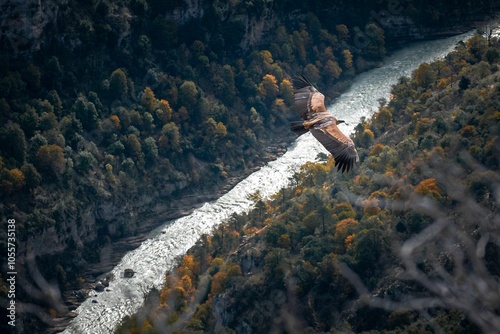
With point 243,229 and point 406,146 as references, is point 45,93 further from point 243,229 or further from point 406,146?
point 406,146

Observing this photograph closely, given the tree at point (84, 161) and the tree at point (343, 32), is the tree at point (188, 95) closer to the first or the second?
the tree at point (84, 161)

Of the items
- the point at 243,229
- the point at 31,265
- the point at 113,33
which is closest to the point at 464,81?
the point at 243,229

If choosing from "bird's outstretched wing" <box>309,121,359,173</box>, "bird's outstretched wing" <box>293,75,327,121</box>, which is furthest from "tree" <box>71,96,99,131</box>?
"bird's outstretched wing" <box>309,121,359,173</box>

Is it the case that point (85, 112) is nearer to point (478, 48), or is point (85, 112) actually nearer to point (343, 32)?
point (478, 48)

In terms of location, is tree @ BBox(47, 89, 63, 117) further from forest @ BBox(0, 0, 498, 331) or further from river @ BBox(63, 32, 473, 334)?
river @ BBox(63, 32, 473, 334)

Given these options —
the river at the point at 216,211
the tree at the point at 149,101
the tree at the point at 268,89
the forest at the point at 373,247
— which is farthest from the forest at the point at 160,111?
the river at the point at 216,211

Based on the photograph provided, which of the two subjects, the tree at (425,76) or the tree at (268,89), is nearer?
the tree at (425,76)
